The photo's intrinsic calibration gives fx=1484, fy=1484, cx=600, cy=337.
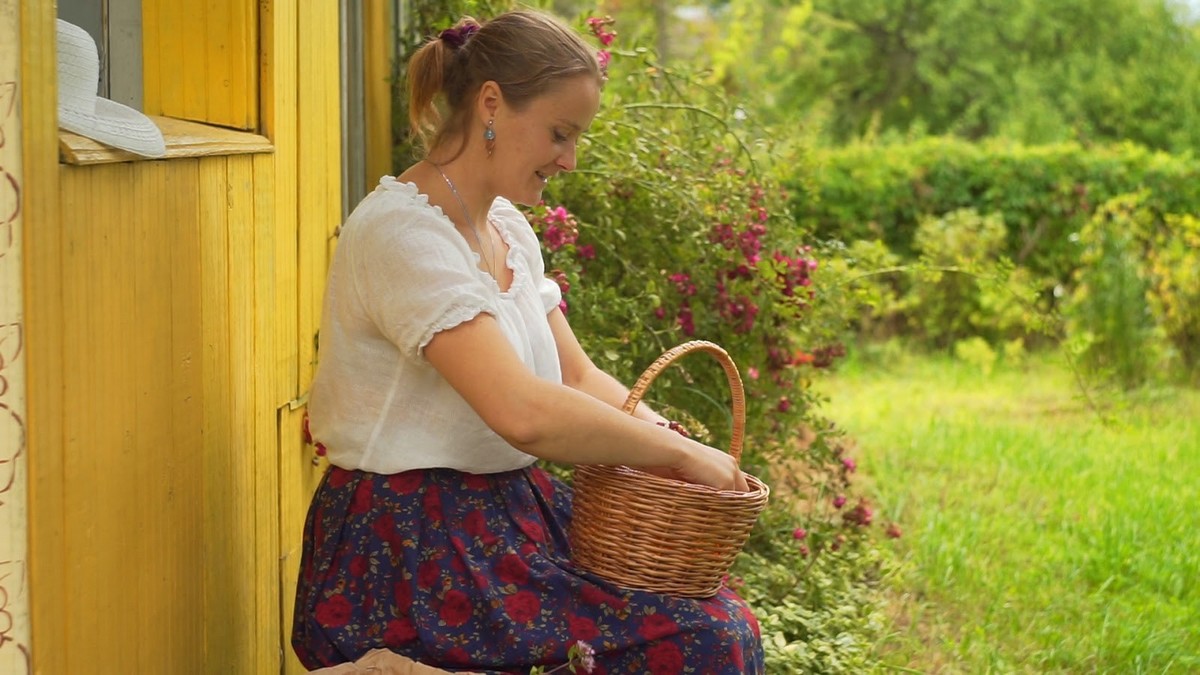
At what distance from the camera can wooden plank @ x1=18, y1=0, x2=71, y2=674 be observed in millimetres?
1678

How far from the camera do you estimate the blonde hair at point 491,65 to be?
2.37 m

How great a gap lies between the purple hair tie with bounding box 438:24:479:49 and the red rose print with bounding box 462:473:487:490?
0.71 m

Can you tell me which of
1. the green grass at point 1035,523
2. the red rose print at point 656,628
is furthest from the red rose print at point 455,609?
the green grass at point 1035,523

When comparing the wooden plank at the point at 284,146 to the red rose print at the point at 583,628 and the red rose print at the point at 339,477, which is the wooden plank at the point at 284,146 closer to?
the red rose print at the point at 339,477

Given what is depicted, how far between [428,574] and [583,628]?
0.25 m

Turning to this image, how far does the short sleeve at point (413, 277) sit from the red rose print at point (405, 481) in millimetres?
218

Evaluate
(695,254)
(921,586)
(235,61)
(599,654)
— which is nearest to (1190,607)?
(921,586)

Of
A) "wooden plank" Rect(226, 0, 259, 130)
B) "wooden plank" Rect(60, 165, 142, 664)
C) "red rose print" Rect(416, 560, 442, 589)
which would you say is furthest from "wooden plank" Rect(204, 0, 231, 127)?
"red rose print" Rect(416, 560, 442, 589)

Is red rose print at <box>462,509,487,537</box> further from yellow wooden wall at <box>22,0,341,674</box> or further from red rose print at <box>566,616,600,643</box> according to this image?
yellow wooden wall at <box>22,0,341,674</box>

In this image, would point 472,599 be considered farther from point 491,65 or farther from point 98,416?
point 491,65

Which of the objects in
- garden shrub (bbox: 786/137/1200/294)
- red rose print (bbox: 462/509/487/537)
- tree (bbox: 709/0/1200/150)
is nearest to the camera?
red rose print (bbox: 462/509/487/537)

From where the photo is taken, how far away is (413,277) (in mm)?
2221

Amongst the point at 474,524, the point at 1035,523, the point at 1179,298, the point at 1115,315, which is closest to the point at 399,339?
the point at 474,524

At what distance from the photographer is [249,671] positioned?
2.76 meters
